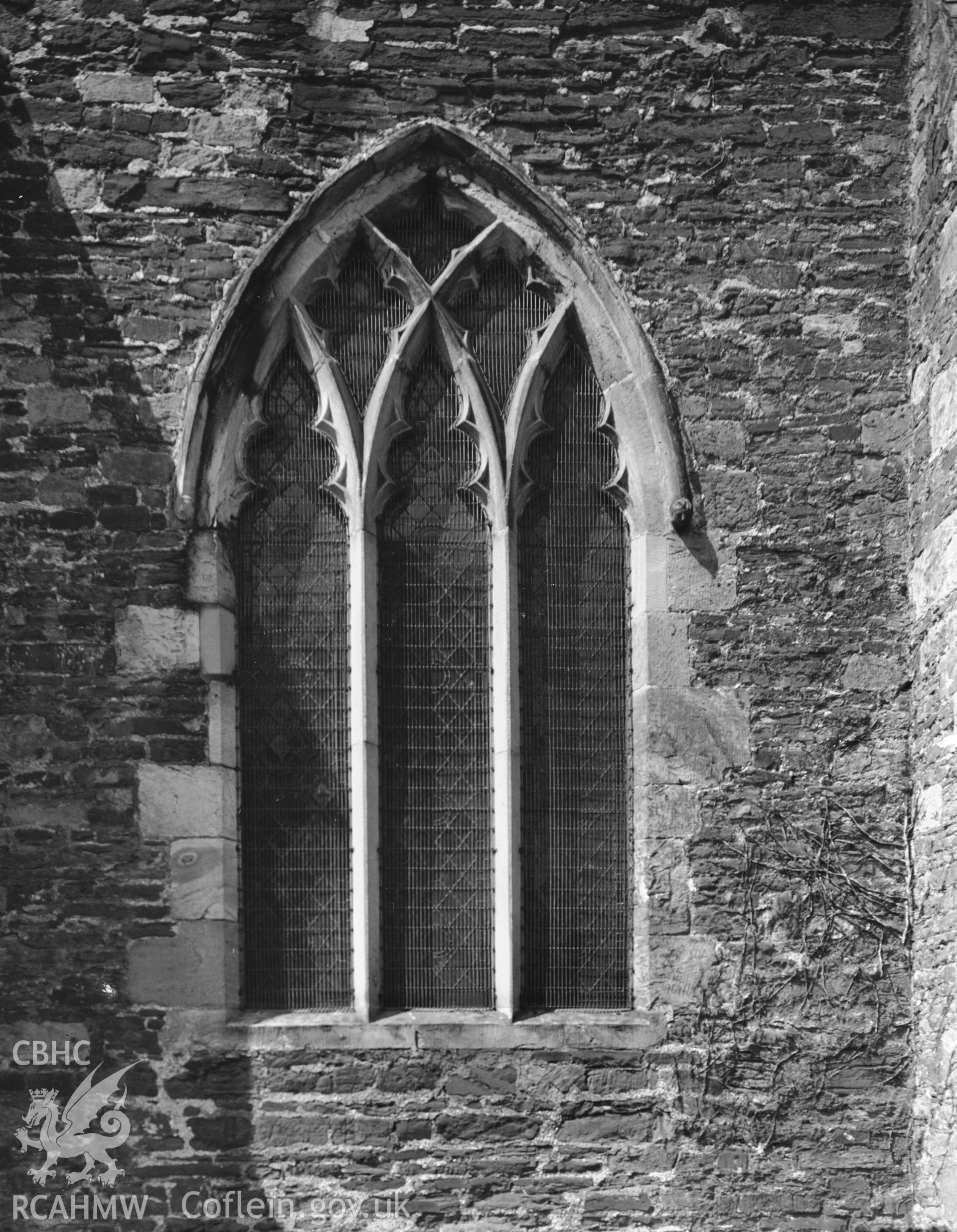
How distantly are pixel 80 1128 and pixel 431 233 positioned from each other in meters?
4.02

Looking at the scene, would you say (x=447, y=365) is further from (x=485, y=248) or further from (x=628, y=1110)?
(x=628, y=1110)

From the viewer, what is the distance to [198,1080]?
5.41 meters

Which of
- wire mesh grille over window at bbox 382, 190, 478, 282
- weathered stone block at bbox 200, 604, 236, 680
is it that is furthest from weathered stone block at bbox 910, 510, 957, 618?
weathered stone block at bbox 200, 604, 236, 680

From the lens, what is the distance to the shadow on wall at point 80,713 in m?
5.38

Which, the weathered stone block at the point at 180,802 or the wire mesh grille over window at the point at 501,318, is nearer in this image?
the weathered stone block at the point at 180,802

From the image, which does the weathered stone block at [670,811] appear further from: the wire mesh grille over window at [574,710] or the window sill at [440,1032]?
the window sill at [440,1032]

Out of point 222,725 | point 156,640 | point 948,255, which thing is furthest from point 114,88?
point 948,255

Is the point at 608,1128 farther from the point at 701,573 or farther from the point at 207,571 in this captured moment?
the point at 207,571

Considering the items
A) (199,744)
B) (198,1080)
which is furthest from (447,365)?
(198,1080)

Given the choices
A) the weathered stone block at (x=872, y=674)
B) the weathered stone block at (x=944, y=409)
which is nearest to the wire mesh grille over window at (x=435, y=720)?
the weathered stone block at (x=872, y=674)

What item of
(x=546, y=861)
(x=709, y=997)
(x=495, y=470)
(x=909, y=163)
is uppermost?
(x=909, y=163)

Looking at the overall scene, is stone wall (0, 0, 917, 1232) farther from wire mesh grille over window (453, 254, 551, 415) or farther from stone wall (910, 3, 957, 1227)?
wire mesh grille over window (453, 254, 551, 415)

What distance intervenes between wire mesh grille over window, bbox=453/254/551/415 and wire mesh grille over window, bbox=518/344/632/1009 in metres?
0.21

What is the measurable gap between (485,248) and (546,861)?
269cm
